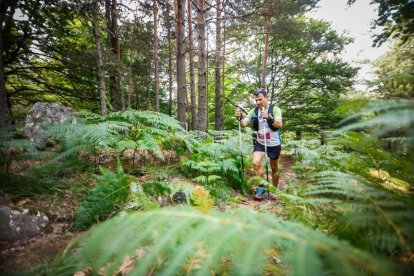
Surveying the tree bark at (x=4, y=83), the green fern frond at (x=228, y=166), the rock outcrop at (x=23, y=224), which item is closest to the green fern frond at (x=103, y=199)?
the rock outcrop at (x=23, y=224)

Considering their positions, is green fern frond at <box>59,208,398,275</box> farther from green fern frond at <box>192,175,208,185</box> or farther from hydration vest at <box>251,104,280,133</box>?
hydration vest at <box>251,104,280,133</box>

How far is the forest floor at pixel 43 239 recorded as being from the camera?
1591 mm

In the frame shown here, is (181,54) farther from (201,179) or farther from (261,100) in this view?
(201,179)

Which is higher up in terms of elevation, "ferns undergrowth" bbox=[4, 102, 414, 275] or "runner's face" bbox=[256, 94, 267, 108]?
"runner's face" bbox=[256, 94, 267, 108]

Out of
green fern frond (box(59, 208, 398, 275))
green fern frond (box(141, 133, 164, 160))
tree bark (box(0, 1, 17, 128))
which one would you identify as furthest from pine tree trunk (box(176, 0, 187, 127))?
green fern frond (box(59, 208, 398, 275))

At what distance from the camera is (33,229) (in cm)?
202

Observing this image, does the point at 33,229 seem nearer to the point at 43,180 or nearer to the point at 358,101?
the point at 43,180

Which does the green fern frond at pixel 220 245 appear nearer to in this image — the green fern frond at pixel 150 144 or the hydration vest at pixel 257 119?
the green fern frond at pixel 150 144

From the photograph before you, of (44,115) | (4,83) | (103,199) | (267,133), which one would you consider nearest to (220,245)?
(103,199)

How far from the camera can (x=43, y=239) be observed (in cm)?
195

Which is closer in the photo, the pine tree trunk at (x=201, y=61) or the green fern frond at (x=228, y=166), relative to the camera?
the green fern frond at (x=228, y=166)

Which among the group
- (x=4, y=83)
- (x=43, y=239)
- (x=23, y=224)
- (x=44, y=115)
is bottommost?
(x=43, y=239)

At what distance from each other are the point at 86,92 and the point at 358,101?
376 inches

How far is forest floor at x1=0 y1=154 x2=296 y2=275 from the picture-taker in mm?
1591
